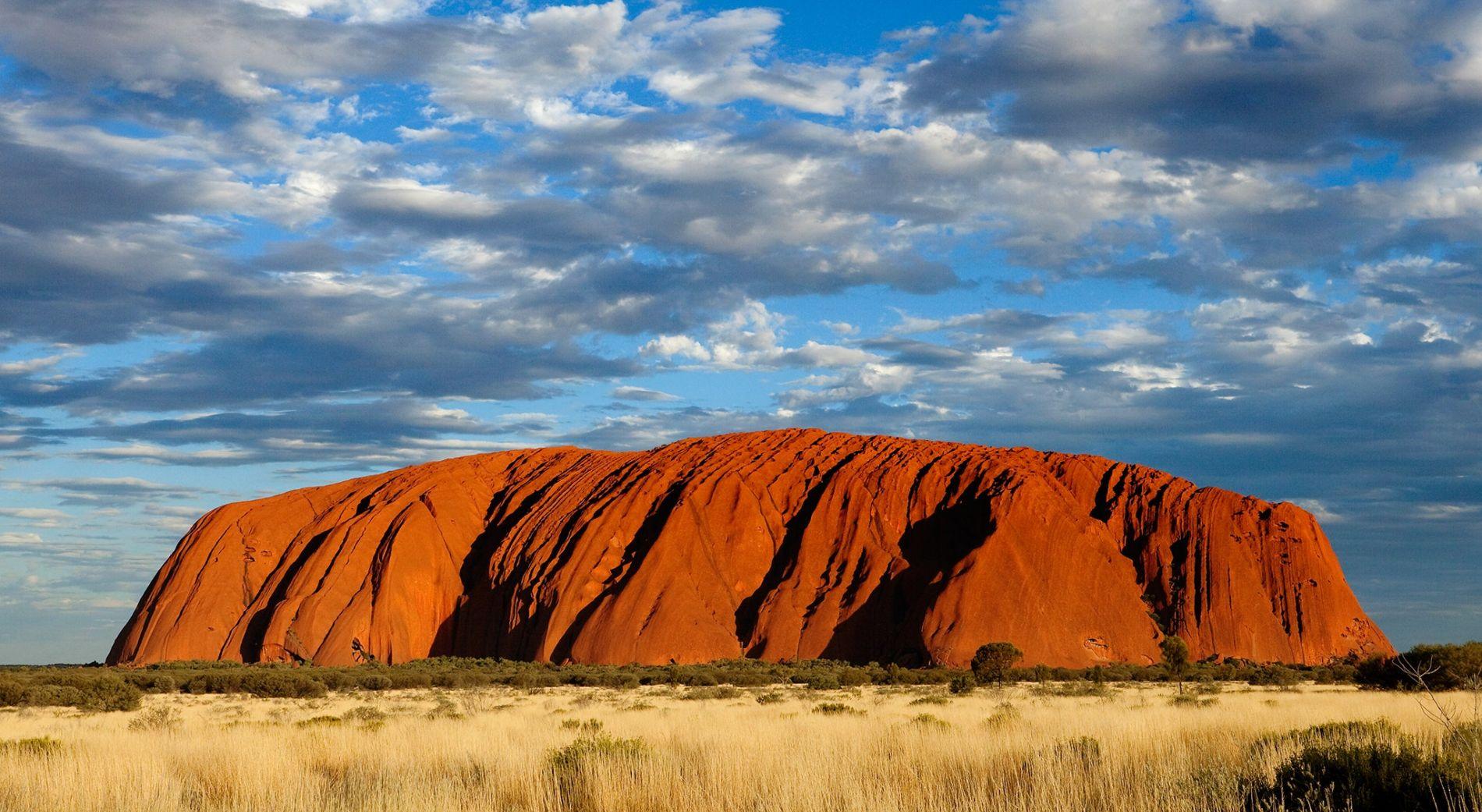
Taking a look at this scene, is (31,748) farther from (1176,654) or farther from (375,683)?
(1176,654)

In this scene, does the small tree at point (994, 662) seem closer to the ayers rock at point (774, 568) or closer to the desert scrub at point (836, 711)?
the ayers rock at point (774, 568)

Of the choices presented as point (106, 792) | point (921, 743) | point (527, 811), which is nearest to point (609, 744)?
point (527, 811)

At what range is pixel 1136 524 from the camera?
82.1m

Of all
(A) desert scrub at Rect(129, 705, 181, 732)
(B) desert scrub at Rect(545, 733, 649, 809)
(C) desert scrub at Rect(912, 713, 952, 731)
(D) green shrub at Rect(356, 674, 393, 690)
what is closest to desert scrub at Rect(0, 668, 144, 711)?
(A) desert scrub at Rect(129, 705, 181, 732)

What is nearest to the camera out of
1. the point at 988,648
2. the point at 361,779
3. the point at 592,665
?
the point at 361,779

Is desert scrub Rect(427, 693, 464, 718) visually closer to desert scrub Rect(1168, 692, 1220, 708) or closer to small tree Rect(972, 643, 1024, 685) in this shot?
desert scrub Rect(1168, 692, 1220, 708)

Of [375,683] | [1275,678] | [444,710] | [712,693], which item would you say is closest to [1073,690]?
[712,693]

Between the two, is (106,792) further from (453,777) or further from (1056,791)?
(1056,791)

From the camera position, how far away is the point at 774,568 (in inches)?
3091

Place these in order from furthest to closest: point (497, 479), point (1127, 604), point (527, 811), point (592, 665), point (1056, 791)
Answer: point (497, 479) < point (1127, 604) < point (592, 665) < point (527, 811) < point (1056, 791)

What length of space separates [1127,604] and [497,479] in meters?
53.1

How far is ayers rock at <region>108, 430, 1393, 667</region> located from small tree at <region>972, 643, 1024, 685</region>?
942 cm

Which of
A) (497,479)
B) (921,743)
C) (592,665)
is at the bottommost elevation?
(592,665)

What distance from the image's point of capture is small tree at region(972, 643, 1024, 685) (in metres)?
49.8
